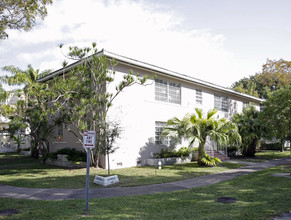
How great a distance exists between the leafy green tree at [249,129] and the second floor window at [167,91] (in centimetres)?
543

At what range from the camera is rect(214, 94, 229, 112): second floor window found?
75.9ft

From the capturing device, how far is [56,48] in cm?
1254

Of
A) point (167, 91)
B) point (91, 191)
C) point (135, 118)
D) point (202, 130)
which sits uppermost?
point (167, 91)

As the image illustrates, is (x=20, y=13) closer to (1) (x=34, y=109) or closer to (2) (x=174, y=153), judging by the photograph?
(1) (x=34, y=109)

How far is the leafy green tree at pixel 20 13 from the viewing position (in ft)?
32.1

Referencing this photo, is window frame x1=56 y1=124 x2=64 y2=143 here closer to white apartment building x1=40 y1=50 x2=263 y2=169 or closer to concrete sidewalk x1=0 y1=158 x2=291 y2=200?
white apartment building x1=40 y1=50 x2=263 y2=169

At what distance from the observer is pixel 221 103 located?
938 inches

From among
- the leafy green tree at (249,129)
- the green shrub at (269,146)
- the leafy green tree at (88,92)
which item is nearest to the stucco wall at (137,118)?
the leafy green tree at (88,92)

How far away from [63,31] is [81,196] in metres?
8.30

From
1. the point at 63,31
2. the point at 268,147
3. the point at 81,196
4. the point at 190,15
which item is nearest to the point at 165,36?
Result: the point at 190,15

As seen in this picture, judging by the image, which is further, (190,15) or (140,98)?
(140,98)

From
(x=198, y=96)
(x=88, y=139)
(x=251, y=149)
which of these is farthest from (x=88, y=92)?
(x=251, y=149)

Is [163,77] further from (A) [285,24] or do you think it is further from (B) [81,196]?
(B) [81,196]

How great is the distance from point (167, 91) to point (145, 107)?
2831 millimetres
